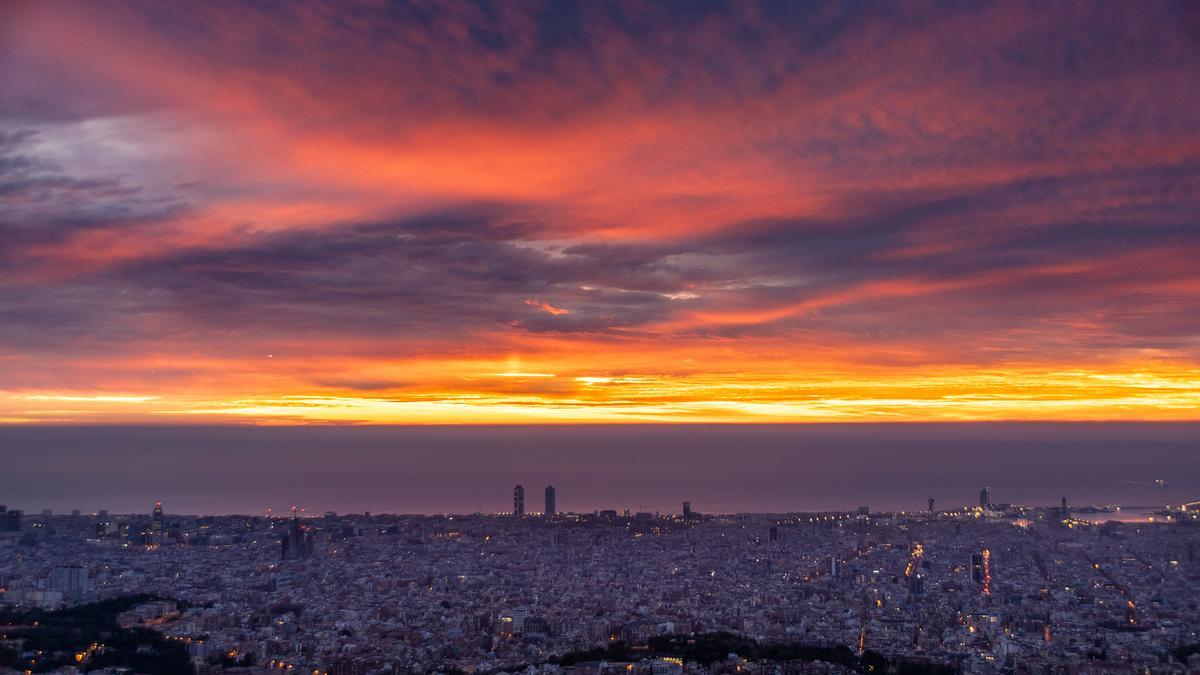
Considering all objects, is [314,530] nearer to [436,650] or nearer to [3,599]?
[3,599]

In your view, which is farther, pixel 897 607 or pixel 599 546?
pixel 599 546

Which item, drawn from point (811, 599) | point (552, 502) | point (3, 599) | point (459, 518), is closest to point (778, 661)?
point (811, 599)

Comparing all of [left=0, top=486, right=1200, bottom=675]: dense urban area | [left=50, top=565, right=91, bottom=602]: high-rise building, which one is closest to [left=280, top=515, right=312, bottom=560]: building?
[left=0, top=486, right=1200, bottom=675]: dense urban area

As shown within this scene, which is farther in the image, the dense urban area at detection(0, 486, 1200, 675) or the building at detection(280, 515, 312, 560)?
the building at detection(280, 515, 312, 560)

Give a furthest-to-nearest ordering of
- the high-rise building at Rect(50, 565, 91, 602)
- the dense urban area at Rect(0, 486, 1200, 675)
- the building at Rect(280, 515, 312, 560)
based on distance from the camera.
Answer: the building at Rect(280, 515, 312, 560) < the high-rise building at Rect(50, 565, 91, 602) < the dense urban area at Rect(0, 486, 1200, 675)

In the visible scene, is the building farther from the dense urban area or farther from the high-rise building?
the high-rise building

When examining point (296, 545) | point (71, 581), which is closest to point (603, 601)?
point (71, 581)

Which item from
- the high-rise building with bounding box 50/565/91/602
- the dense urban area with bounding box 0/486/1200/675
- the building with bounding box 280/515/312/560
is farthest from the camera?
the building with bounding box 280/515/312/560

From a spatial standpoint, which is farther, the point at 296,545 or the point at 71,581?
the point at 296,545

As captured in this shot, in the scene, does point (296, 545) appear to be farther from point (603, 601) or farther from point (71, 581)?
point (603, 601)
